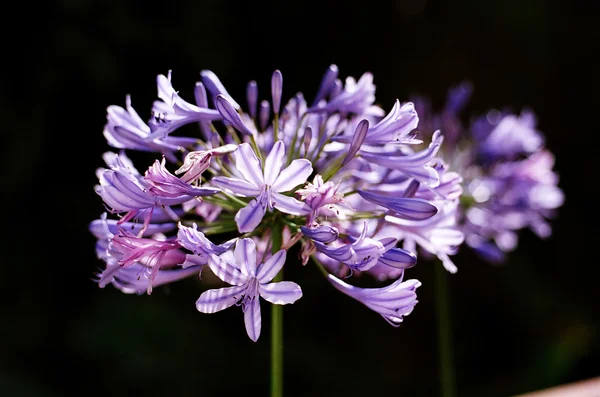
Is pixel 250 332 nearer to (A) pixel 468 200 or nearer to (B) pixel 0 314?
(A) pixel 468 200

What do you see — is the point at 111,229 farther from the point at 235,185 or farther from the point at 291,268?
the point at 291,268

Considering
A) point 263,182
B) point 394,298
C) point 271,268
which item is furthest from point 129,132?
point 394,298

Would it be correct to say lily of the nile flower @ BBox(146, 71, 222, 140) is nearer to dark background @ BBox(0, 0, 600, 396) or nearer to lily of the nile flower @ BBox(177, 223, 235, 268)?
lily of the nile flower @ BBox(177, 223, 235, 268)

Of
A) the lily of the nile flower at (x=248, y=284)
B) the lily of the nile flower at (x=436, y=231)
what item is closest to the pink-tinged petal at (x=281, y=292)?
the lily of the nile flower at (x=248, y=284)

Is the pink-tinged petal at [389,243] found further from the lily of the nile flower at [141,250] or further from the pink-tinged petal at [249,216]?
the lily of the nile flower at [141,250]

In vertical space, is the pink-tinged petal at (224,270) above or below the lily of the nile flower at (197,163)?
below

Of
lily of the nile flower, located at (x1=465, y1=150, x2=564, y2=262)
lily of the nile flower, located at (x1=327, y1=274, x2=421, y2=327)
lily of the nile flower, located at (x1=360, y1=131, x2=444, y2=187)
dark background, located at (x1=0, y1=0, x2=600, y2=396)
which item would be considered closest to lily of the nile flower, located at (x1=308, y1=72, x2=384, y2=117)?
lily of the nile flower, located at (x1=360, y1=131, x2=444, y2=187)

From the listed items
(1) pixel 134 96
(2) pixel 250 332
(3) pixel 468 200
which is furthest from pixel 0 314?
(2) pixel 250 332
